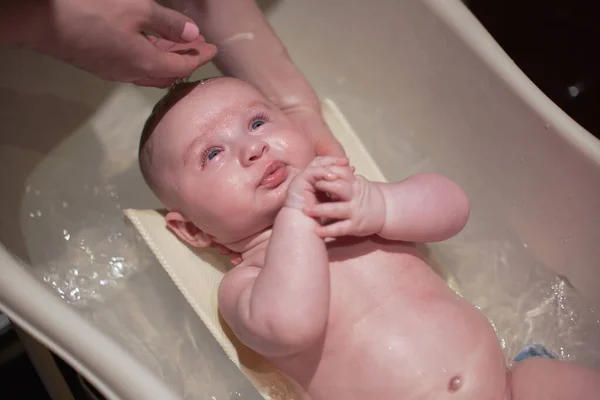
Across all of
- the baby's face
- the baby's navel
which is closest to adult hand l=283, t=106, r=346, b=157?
the baby's face

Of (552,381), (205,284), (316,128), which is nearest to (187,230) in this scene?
(205,284)

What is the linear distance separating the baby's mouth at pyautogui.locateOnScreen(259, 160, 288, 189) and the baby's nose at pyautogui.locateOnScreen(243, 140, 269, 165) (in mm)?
22

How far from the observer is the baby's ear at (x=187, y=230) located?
110 cm

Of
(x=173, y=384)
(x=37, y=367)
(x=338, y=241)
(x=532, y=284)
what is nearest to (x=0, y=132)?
(x=37, y=367)

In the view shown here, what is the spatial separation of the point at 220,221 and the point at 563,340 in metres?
0.70

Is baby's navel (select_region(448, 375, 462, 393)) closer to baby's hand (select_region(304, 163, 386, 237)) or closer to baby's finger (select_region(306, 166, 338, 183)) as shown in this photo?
baby's hand (select_region(304, 163, 386, 237))

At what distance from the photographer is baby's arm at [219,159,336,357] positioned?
86cm

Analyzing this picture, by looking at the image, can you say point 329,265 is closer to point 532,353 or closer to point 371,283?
point 371,283

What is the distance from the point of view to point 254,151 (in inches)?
37.2

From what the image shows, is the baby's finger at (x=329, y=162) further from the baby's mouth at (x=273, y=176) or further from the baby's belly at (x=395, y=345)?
the baby's belly at (x=395, y=345)

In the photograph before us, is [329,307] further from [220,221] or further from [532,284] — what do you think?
[532,284]

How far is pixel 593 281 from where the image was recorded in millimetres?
1128

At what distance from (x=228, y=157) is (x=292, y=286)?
0.79 ft

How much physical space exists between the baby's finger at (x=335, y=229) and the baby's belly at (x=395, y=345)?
0.34ft
